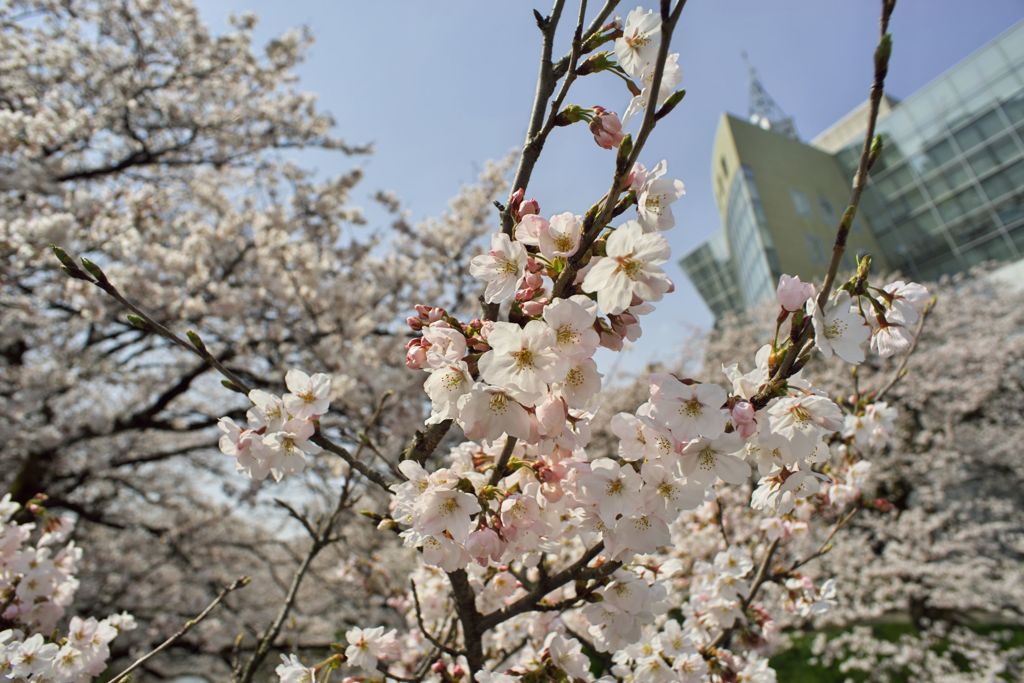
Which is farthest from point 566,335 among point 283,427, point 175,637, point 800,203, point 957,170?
point 957,170

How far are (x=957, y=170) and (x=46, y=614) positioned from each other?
112 feet

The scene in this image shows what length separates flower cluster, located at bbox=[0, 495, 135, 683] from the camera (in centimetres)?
184

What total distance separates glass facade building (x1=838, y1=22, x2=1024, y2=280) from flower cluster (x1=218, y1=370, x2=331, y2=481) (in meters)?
31.1

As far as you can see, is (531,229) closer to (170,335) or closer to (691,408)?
(691,408)

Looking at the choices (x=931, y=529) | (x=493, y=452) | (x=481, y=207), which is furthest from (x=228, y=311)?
(x=931, y=529)

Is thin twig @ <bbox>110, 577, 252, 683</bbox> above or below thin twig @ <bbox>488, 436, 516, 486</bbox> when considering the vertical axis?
below

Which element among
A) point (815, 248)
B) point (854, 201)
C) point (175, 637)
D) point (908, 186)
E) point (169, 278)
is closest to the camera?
point (854, 201)

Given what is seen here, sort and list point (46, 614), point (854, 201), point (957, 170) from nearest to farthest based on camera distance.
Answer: point (854, 201) < point (46, 614) < point (957, 170)

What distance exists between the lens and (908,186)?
27438 millimetres

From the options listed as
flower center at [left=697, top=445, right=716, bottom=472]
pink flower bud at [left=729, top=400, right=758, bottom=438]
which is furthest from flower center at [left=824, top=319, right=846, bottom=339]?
flower center at [left=697, top=445, right=716, bottom=472]

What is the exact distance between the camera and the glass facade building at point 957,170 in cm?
2364

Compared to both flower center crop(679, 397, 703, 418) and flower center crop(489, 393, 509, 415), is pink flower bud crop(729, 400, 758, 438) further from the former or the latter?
flower center crop(489, 393, 509, 415)

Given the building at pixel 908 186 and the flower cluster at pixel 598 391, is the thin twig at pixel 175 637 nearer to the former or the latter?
the flower cluster at pixel 598 391

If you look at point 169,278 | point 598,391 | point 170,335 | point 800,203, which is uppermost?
point 800,203
